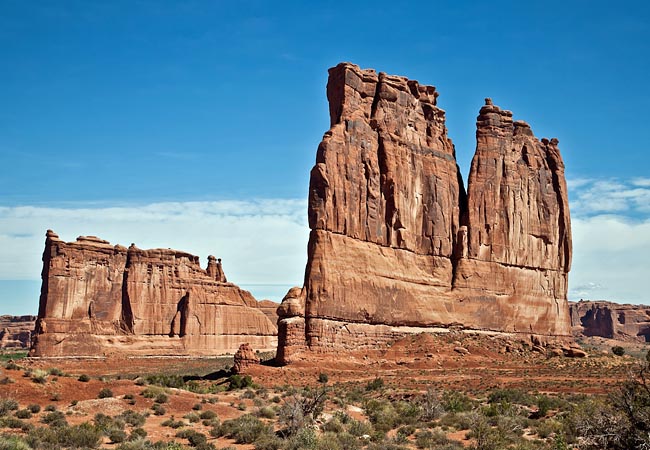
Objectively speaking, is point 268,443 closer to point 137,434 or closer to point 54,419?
point 137,434

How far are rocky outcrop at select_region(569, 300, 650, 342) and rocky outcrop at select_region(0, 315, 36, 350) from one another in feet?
320

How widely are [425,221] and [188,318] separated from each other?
43.2 meters

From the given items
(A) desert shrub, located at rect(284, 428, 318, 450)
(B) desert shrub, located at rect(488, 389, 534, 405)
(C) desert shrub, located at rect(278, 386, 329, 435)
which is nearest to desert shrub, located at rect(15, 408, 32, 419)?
(C) desert shrub, located at rect(278, 386, 329, 435)

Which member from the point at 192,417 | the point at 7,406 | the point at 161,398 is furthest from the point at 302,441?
the point at 7,406

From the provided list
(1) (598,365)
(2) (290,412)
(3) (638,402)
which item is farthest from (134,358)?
(3) (638,402)

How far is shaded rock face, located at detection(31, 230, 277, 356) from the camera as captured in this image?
7806 centimetres

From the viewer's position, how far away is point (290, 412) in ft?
71.6

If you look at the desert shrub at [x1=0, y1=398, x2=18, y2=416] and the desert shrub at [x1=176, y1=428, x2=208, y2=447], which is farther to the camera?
the desert shrub at [x1=0, y1=398, x2=18, y2=416]

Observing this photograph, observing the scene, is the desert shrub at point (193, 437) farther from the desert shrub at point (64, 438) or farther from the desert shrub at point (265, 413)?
the desert shrub at point (265, 413)

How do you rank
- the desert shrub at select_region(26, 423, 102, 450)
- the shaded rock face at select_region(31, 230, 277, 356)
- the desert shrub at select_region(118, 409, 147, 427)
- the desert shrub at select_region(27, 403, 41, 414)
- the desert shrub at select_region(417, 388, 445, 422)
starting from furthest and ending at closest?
the shaded rock face at select_region(31, 230, 277, 356) → the desert shrub at select_region(417, 388, 445, 422) → the desert shrub at select_region(27, 403, 41, 414) → the desert shrub at select_region(118, 409, 147, 427) → the desert shrub at select_region(26, 423, 102, 450)

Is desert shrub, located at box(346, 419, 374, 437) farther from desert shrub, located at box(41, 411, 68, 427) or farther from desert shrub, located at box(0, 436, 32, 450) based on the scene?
desert shrub, located at box(0, 436, 32, 450)

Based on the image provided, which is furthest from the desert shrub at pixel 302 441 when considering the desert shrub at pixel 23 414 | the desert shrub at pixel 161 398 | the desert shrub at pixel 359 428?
the desert shrub at pixel 23 414

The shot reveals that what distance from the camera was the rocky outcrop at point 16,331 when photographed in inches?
5064

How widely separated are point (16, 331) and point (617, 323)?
354 feet
